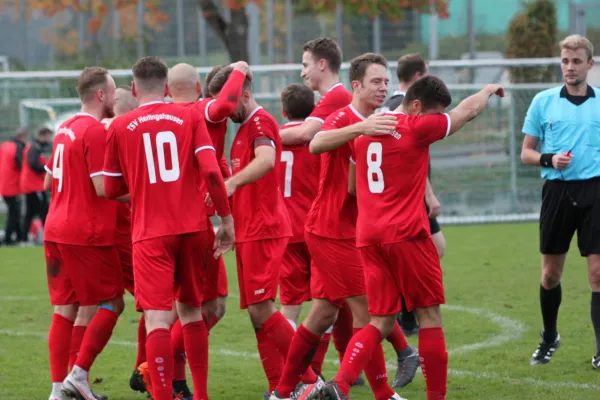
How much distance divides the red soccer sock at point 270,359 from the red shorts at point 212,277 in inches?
17.6

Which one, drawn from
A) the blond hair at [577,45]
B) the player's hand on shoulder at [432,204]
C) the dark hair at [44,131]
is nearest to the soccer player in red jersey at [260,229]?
the player's hand on shoulder at [432,204]

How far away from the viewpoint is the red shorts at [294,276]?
7.80 meters

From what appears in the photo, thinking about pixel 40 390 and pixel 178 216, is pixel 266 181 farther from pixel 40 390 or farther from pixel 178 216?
pixel 40 390

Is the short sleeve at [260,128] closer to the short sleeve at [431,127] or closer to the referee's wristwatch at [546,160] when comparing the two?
the short sleeve at [431,127]

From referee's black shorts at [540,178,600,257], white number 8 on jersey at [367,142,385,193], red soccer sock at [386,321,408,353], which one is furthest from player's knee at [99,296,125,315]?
referee's black shorts at [540,178,600,257]

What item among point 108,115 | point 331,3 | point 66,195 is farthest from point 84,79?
point 331,3

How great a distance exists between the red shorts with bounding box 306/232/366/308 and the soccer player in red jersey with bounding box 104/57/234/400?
73 cm

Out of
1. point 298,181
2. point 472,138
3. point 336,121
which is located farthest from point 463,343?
point 472,138

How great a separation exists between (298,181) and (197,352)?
1.62m

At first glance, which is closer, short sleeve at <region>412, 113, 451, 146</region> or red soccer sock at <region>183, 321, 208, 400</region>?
short sleeve at <region>412, 113, 451, 146</region>

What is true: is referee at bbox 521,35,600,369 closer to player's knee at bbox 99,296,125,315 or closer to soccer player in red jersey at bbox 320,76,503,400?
soccer player in red jersey at bbox 320,76,503,400

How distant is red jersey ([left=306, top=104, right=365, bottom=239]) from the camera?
6980 millimetres

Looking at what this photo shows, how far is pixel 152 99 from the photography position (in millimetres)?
6551

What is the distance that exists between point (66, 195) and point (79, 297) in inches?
27.6
